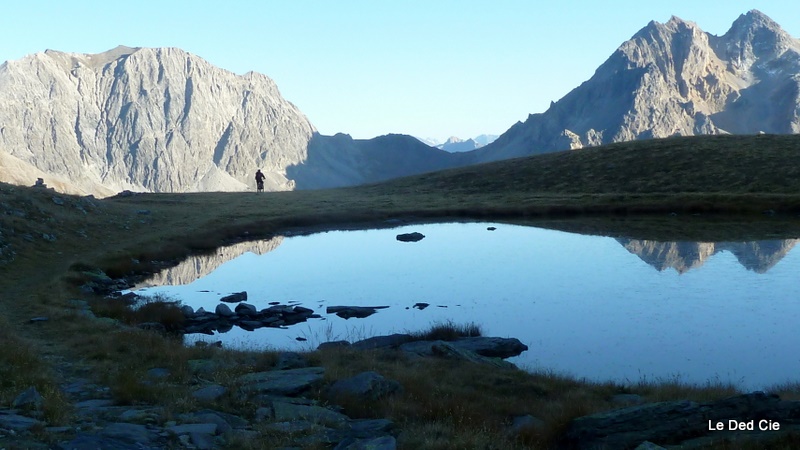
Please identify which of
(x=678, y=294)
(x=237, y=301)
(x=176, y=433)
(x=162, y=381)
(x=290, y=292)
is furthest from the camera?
(x=290, y=292)

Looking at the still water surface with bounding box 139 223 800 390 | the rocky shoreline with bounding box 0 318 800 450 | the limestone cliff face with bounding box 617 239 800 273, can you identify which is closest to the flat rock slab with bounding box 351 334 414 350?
the still water surface with bounding box 139 223 800 390

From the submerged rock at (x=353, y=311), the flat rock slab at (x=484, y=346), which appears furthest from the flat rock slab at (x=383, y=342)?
the submerged rock at (x=353, y=311)

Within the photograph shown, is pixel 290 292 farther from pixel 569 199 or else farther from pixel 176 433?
pixel 569 199

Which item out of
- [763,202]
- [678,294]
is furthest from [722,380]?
[763,202]

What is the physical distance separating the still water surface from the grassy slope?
414 cm

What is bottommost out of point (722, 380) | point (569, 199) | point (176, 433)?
point (722, 380)

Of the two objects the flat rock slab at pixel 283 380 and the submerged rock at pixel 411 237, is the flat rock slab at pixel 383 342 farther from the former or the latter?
the submerged rock at pixel 411 237

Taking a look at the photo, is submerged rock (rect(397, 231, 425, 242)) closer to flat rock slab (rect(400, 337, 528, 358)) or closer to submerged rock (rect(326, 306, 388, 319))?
submerged rock (rect(326, 306, 388, 319))

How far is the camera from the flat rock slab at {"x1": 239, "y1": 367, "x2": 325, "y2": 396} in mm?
14898

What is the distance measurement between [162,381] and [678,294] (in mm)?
21529

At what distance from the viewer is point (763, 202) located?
54125 millimetres

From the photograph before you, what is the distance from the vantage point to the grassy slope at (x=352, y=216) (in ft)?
53.2

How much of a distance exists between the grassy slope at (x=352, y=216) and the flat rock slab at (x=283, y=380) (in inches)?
27.0

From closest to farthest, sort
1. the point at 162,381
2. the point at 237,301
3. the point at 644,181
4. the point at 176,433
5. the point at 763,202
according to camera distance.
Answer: the point at 176,433 → the point at 162,381 → the point at 237,301 → the point at 763,202 → the point at 644,181
